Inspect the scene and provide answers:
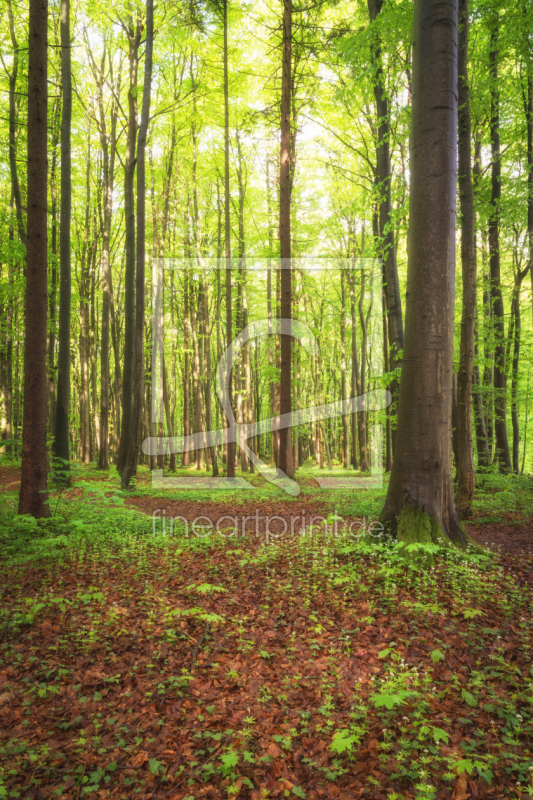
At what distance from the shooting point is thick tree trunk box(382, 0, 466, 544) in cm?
522

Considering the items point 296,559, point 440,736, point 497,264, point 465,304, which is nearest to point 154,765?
point 440,736

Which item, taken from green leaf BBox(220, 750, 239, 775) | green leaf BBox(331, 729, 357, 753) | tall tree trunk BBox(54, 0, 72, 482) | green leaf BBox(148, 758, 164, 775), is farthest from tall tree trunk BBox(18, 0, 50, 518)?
green leaf BBox(331, 729, 357, 753)

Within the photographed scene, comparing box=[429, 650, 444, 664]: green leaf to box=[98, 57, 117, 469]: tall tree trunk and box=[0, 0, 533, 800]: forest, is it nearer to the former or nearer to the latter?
box=[0, 0, 533, 800]: forest

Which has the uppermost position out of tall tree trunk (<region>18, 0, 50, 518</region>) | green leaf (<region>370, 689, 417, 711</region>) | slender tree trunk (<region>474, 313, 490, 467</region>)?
tall tree trunk (<region>18, 0, 50, 518</region>)

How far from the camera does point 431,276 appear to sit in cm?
532

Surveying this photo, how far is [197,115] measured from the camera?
51.6 feet

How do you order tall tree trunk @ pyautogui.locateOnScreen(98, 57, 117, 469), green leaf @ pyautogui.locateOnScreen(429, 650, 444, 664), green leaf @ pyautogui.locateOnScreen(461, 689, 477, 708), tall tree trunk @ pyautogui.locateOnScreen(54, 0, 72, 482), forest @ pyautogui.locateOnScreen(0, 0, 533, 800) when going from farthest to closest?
tall tree trunk @ pyautogui.locateOnScreen(98, 57, 117, 469) < tall tree trunk @ pyautogui.locateOnScreen(54, 0, 72, 482) < green leaf @ pyautogui.locateOnScreen(429, 650, 444, 664) < green leaf @ pyautogui.locateOnScreen(461, 689, 477, 708) < forest @ pyautogui.locateOnScreen(0, 0, 533, 800)

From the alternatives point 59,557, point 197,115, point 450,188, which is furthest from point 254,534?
point 197,115

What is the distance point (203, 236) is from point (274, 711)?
22.5m

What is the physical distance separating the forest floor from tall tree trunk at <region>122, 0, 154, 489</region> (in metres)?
6.53

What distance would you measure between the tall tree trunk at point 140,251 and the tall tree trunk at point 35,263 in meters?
4.73

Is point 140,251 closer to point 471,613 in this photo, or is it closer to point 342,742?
point 471,613

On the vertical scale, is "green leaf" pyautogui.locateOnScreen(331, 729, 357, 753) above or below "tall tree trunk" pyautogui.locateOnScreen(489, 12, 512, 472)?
below

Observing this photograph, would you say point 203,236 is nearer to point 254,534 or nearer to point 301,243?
point 301,243
